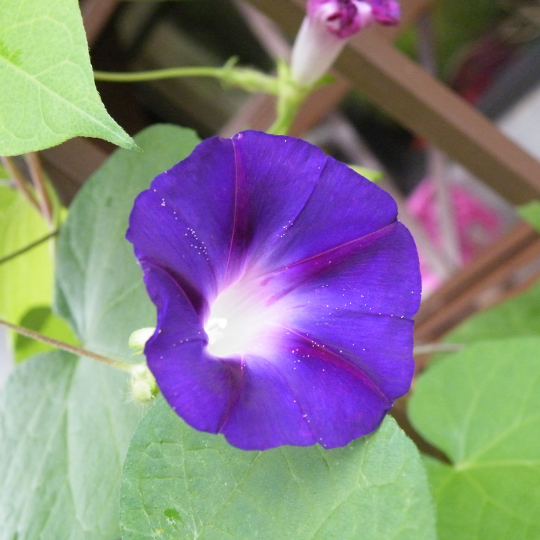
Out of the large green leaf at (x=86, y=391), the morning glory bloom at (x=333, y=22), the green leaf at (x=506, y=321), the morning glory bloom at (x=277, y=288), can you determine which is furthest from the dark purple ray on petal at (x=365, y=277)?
the green leaf at (x=506, y=321)

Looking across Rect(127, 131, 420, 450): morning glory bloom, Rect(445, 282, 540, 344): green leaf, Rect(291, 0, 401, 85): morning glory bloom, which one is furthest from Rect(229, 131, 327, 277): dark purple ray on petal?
Rect(445, 282, 540, 344): green leaf

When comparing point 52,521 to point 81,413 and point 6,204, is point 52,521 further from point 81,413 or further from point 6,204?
point 6,204

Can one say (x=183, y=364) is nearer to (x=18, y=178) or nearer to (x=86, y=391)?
(x=86, y=391)

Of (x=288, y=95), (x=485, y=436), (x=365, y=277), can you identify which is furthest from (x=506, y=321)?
(x=365, y=277)

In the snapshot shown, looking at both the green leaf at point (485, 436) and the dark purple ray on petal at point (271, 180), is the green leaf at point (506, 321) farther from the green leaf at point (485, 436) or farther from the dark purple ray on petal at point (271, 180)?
the dark purple ray on petal at point (271, 180)

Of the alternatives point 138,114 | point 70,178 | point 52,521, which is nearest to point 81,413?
point 52,521

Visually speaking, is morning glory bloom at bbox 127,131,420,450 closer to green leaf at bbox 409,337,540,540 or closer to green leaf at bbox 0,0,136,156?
green leaf at bbox 0,0,136,156
